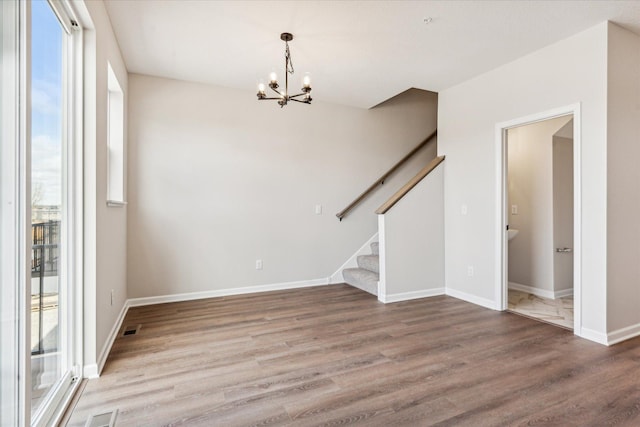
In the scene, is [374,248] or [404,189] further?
[374,248]

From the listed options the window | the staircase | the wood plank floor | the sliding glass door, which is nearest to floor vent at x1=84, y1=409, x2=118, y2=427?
the wood plank floor

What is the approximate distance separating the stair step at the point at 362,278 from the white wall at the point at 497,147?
0.94 m

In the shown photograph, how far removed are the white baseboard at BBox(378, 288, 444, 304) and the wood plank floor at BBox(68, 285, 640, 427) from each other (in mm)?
412

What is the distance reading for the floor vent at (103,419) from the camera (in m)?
1.74

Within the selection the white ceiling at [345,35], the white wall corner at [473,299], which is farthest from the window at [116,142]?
the white wall corner at [473,299]

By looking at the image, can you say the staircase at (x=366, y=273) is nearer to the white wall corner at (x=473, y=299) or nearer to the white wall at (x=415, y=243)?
the white wall at (x=415, y=243)

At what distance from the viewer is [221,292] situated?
4234mm

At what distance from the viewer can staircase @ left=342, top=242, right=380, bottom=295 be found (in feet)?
14.1

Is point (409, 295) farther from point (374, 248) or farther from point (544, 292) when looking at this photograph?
point (544, 292)

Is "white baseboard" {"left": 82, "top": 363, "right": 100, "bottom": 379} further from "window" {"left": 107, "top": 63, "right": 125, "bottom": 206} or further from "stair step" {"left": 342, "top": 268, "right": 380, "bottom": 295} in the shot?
"stair step" {"left": 342, "top": 268, "right": 380, "bottom": 295}

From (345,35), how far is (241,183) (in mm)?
2173

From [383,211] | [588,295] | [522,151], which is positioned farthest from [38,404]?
[522,151]

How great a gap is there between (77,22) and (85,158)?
2.69 feet

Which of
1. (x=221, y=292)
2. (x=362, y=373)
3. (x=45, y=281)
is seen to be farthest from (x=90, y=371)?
(x=221, y=292)
